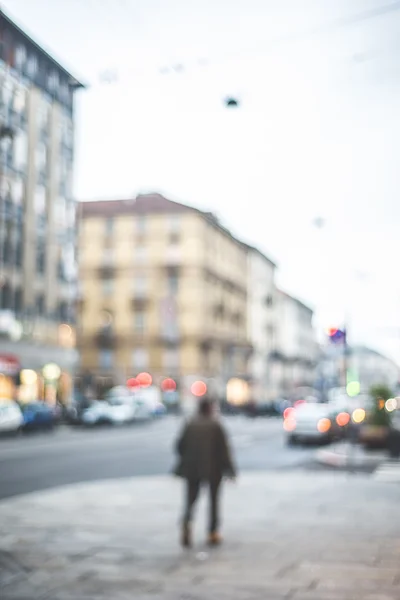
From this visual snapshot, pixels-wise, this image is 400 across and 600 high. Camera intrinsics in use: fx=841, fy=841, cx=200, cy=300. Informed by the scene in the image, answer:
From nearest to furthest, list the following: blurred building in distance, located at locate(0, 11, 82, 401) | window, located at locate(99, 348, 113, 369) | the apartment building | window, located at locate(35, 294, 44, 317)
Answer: blurred building in distance, located at locate(0, 11, 82, 401) < window, located at locate(35, 294, 44, 317) < the apartment building < window, located at locate(99, 348, 113, 369)

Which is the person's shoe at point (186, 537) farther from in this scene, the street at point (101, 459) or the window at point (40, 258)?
the window at point (40, 258)

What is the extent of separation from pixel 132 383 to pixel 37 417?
37.4m

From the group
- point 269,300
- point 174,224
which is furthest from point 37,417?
point 269,300

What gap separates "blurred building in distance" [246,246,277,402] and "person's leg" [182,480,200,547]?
8386cm

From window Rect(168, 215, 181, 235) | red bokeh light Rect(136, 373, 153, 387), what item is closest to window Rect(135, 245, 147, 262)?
window Rect(168, 215, 181, 235)

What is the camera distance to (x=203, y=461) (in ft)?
29.9

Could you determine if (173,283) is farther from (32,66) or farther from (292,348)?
(32,66)

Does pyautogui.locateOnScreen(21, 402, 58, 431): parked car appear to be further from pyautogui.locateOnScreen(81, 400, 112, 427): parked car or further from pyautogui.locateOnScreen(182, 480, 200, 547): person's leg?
pyautogui.locateOnScreen(182, 480, 200, 547): person's leg

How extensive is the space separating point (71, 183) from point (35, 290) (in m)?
7.58

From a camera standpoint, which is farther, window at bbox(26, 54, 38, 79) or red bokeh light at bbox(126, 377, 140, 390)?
red bokeh light at bbox(126, 377, 140, 390)

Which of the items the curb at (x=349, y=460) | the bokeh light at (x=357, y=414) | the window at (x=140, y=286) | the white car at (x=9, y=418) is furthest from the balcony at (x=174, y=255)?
the curb at (x=349, y=460)

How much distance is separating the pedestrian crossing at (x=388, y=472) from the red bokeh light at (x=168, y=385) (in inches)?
2195

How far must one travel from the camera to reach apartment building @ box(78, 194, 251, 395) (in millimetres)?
76812

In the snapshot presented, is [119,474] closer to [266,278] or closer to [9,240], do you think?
[9,240]
